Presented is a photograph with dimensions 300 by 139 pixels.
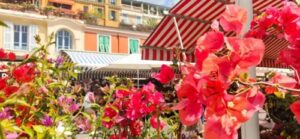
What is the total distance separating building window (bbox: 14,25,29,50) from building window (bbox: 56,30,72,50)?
2.13m

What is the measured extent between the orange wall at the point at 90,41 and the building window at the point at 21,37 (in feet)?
14.5

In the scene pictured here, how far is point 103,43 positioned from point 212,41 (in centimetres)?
2828

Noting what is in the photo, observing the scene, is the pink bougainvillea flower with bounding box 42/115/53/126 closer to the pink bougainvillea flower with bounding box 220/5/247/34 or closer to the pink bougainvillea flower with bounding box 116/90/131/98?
the pink bougainvillea flower with bounding box 116/90/131/98

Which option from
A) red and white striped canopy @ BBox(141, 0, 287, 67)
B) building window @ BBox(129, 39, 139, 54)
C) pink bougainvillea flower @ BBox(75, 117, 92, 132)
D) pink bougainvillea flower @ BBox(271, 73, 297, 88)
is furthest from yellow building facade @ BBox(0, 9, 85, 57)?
pink bougainvillea flower @ BBox(271, 73, 297, 88)

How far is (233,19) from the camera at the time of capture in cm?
64

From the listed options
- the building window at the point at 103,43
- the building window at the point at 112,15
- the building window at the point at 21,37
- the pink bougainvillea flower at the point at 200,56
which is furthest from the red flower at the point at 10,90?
the building window at the point at 112,15

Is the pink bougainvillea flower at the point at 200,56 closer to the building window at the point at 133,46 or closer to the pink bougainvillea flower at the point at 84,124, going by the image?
the pink bougainvillea flower at the point at 84,124

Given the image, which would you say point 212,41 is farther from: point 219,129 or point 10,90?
point 10,90

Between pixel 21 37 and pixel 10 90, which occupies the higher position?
pixel 21 37

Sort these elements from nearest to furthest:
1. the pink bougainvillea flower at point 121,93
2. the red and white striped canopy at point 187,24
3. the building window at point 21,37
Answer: the pink bougainvillea flower at point 121,93 < the red and white striped canopy at point 187,24 < the building window at point 21,37

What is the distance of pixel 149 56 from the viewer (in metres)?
4.27

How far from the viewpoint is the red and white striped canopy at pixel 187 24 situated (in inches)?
128

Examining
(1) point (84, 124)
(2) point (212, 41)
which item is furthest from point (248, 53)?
(1) point (84, 124)

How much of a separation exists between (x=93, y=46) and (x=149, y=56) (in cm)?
2405
